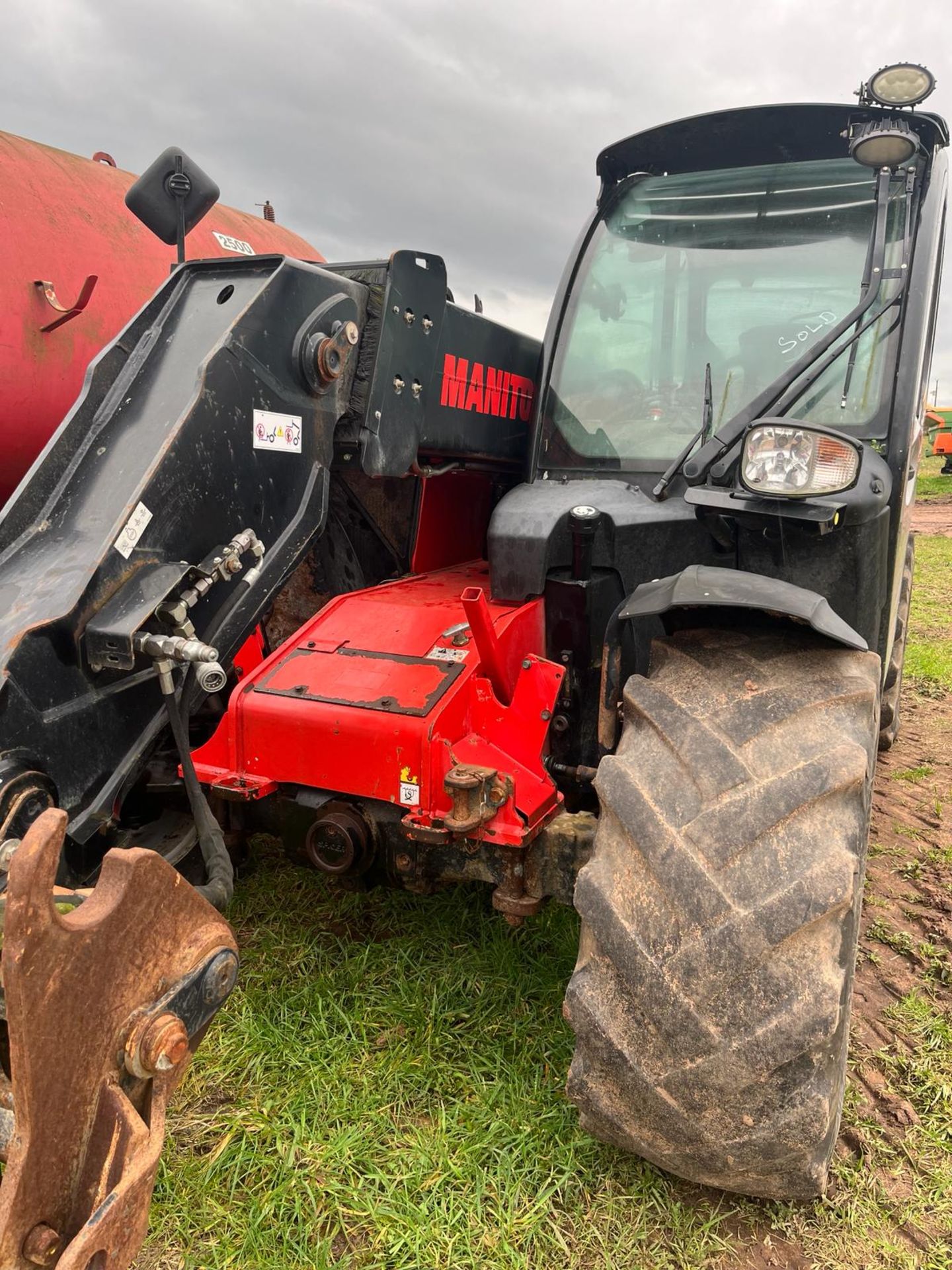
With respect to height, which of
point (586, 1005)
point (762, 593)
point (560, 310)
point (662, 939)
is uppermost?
point (560, 310)

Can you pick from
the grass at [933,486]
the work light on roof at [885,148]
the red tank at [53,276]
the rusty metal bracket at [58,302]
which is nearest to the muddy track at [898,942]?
the work light on roof at [885,148]

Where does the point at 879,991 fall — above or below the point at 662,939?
below

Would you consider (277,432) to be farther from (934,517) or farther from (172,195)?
(934,517)

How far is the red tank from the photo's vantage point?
3818 millimetres

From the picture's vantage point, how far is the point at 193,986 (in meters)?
1.55

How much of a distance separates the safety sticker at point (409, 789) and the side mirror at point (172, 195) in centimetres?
138

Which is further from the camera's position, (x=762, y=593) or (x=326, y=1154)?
(x=326, y=1154)

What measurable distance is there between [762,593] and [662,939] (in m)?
0.74

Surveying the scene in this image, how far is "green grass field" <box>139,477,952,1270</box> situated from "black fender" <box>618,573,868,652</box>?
1211 mm

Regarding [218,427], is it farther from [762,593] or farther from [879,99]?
[879,99]

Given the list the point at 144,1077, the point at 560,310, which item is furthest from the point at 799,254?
the point at 144,1077

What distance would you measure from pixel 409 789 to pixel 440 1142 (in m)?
0.82

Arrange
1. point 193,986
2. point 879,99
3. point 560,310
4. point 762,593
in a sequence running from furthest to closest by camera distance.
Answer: point 560,310 → point 879,99 → point 762,593 → point 193,986

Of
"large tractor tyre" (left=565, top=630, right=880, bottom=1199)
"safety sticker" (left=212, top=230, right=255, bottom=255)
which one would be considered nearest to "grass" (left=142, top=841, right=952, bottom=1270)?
"large tractor tyre" (left=565, top=630, right=880, bottom=1199)
